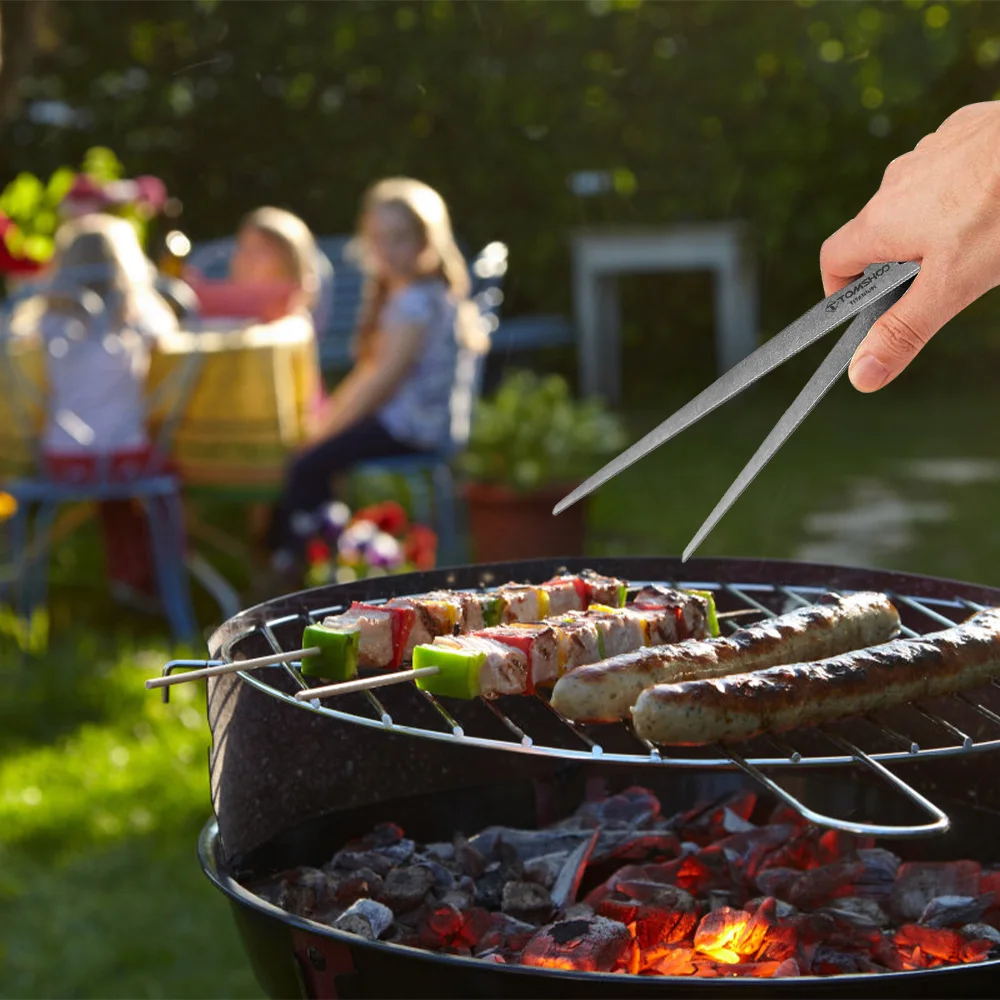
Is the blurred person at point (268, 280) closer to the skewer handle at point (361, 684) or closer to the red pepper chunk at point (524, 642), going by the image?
the red pepper chunk at point (524, 642)

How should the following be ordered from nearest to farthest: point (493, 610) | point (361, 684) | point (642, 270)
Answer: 1. point (361, 684)
2. point (493, 610)
3. point (642, 270)

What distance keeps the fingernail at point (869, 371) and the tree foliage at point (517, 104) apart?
8392mm

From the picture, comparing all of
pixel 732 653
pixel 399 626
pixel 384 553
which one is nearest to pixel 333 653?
pixel 399 626

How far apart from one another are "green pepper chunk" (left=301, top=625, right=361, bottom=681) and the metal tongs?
36cm

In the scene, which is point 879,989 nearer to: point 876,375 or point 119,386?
point 876,375

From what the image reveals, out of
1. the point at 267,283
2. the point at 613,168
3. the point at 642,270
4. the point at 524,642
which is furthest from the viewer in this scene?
the point at 613,168

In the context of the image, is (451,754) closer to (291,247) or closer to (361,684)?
(361,684)

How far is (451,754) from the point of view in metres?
2.21

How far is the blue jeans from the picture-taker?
5.11m

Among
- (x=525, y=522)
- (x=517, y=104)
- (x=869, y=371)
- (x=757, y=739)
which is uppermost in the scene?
(x=517, y=104)

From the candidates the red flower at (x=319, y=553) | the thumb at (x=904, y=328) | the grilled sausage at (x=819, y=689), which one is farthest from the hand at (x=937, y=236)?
the red flower at (x=319, y=553)

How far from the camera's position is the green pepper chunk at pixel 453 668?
1.64 m

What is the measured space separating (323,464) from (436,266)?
0.91 meters

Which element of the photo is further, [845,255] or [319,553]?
[319,553]
